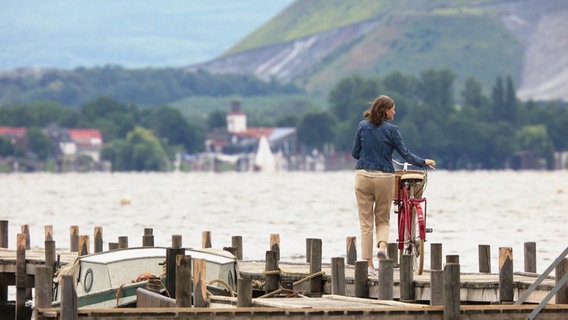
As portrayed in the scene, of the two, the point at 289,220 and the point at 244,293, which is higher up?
the point at 289,220

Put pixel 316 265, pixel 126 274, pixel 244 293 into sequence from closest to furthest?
1. pixel 244 293
2. pixel 126 274
3. pixel 316 265

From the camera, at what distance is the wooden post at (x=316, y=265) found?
27.7 m

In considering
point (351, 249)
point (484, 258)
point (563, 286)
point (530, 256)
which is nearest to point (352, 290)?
point (484, 258)

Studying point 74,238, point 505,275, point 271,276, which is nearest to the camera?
point 505,275

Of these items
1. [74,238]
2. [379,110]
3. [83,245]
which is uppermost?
[379,110]

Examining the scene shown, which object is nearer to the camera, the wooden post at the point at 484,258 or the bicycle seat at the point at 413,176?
the bicycle seat at the point at 413,176

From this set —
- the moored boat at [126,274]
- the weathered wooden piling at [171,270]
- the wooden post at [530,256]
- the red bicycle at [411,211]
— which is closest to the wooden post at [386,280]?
the moored boat at [126,274]

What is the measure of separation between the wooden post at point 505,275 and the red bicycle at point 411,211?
250cm

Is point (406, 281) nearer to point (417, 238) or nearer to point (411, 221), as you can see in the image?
Result: point (417, 238)

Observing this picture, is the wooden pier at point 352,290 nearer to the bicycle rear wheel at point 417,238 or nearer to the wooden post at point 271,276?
the wooden post at point 271,276

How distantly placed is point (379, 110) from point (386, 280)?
348 centimetres

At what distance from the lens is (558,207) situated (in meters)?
104

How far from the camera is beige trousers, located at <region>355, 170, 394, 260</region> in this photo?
2680cm

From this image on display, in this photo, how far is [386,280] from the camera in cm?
2420
